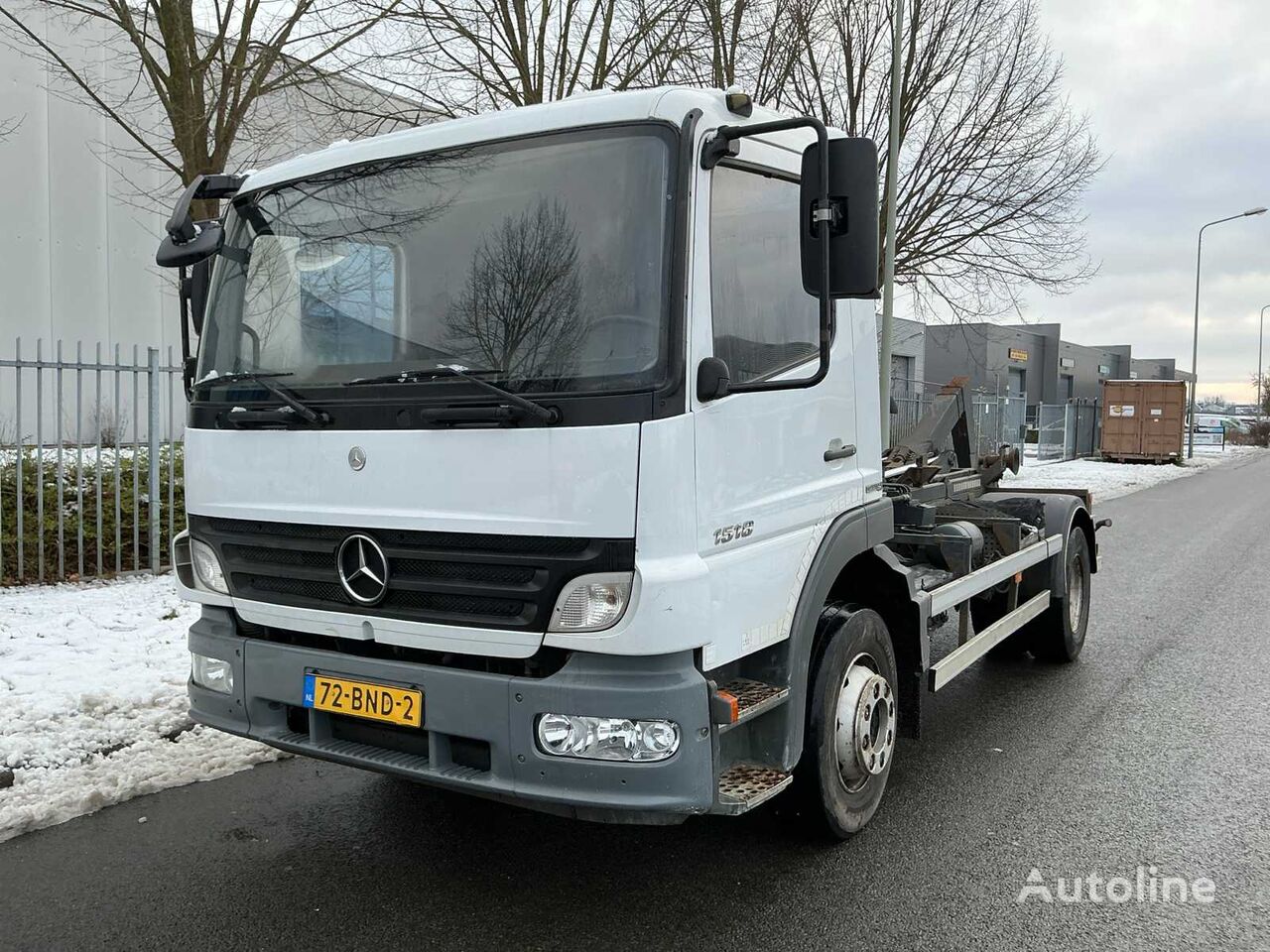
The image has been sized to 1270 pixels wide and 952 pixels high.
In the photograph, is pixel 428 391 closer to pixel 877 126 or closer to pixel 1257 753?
pixel 1257 753

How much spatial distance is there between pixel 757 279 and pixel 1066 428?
31.2 meters

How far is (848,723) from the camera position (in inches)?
146

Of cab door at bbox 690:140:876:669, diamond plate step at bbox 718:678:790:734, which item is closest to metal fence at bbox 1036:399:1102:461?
cab door at bbox 690:140:876:669

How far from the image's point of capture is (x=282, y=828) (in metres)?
3.90

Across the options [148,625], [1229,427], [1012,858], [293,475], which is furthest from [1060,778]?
[1229,427]

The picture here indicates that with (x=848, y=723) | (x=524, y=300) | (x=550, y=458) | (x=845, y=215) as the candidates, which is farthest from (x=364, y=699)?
(x=845, y=215)

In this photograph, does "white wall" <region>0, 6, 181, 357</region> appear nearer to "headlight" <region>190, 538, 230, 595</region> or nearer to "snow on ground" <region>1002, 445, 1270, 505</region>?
"headlight" <region>190, 538, 230, 595</region>

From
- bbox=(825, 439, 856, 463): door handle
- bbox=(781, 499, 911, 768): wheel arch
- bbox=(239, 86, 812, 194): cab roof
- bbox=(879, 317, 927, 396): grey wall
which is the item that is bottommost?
bbox=(781, 499, 911, 768): wheel arch

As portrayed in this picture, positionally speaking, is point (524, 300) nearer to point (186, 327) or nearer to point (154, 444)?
point (186, 327)

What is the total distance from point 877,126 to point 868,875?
14.8 meters

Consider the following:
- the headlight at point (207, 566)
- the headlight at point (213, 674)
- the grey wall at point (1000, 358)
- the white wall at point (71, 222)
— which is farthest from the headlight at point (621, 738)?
the grey wall at point (1000, 358)

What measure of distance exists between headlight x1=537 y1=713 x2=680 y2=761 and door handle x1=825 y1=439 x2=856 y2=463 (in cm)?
128

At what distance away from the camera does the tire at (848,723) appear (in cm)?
355

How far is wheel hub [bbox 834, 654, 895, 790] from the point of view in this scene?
3.69 m
